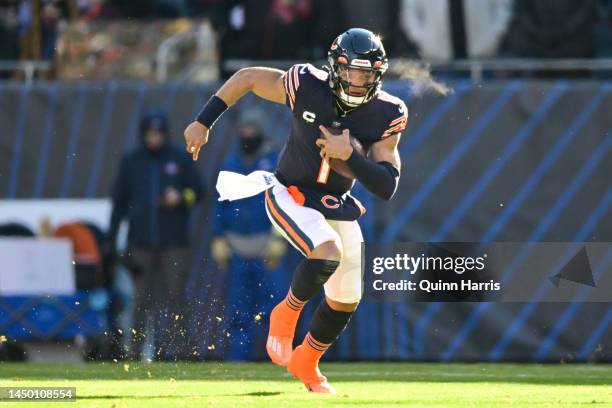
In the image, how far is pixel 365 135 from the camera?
8117 mm

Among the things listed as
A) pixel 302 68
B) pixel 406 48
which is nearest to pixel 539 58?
pixel 406 48

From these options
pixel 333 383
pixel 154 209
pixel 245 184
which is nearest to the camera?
pixel 245 184

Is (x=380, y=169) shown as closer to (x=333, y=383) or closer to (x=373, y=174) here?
(x=373, y=174)

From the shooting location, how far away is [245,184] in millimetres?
8367

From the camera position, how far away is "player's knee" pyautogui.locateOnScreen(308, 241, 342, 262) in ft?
25.6

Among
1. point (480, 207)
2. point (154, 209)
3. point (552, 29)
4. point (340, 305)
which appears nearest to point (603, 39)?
point (552, 29)

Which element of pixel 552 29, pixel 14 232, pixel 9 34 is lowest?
pixel 14 232

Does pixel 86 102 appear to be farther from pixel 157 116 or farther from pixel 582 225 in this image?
pixel 582 225

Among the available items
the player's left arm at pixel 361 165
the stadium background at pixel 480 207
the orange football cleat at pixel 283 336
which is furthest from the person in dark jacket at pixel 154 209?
the player's left arm at pixel 361 165

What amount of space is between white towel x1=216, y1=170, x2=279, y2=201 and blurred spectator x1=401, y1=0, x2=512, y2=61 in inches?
160

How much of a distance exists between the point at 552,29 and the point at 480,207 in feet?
6.43

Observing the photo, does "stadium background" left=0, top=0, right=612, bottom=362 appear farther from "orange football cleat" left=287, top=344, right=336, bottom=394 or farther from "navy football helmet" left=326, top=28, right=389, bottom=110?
"navy football helmet" left=326, top=28, right=389, bottom=110

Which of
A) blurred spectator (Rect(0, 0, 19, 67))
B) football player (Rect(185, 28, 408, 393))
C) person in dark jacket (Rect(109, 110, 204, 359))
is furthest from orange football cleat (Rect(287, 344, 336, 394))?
blurred spectator (Rect(0, 0, 19, 67))

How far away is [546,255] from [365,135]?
348 centimetres
